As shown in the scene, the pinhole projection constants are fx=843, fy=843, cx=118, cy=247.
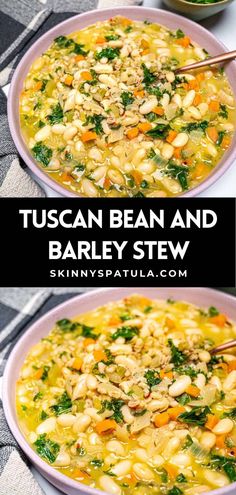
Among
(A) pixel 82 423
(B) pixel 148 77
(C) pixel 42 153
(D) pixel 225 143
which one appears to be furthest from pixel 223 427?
(B) pixel 148 77

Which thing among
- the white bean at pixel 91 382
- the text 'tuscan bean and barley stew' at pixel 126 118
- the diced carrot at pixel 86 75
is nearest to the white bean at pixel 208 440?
the white bean at pixel 91 382

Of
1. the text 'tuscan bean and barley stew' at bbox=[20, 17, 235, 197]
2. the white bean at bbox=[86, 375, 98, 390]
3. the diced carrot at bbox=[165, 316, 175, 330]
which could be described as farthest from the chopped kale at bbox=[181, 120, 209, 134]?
the white bean at bbox=[86, 375, 98, 390]

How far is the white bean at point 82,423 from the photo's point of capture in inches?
91.1

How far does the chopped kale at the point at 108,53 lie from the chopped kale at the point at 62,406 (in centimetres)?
109

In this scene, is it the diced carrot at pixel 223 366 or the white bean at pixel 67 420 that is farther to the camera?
the diced carrot at pixel 223 366

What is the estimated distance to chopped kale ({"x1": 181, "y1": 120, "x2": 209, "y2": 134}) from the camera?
2621 millimetres

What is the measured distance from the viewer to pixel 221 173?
2549 mm

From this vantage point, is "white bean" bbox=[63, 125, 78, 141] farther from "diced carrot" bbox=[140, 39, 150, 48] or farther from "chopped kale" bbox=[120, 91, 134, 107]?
"diced carrot" bbox=[140, 39, 150, 48]

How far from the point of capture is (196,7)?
9.15 feet

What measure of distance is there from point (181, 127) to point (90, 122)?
0.28 meters

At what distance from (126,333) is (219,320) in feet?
0.99

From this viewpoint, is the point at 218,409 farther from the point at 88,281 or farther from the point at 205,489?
the point at 88,281

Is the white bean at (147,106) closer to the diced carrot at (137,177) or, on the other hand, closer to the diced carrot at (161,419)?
the diced carrot at (137,177)

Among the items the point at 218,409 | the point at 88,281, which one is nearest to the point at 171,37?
the point at 88,281
